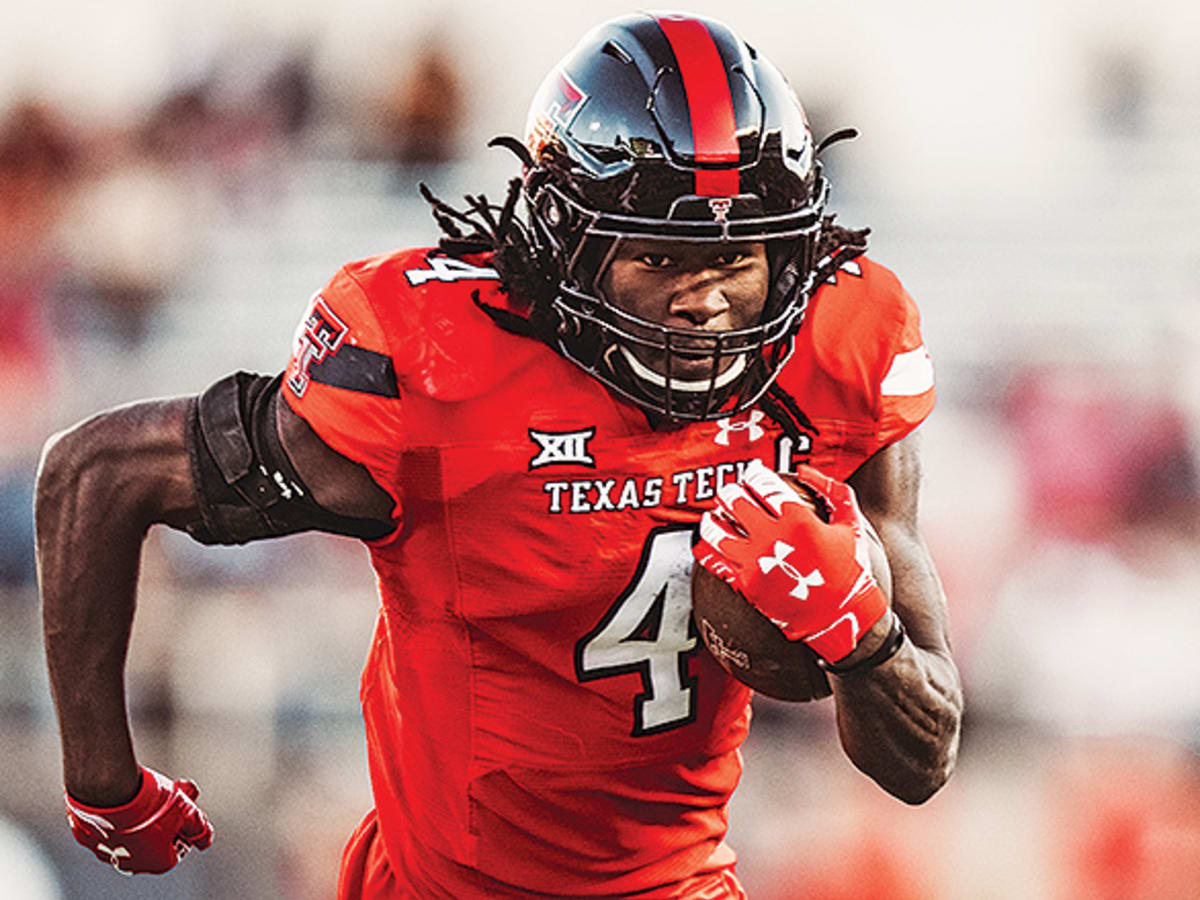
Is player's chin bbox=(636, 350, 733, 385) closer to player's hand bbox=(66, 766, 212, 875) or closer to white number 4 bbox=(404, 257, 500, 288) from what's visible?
white number 4 bbox=(404, 257, 500, 288)

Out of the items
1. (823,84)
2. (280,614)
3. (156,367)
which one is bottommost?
(280,614)

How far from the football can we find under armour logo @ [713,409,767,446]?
11 centimetres

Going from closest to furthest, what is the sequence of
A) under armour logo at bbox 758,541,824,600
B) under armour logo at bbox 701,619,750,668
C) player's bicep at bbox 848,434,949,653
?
under armour logo at bbox 758,541,824,600 → under armour logo at bbox 701,619,750,668 → player's bicep at bbox 848,434,949,653

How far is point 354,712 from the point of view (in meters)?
4.44

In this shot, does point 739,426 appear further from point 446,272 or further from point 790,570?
point 446,272

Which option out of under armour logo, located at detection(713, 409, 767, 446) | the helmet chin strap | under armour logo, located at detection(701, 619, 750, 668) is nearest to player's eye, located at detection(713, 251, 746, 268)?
the helmet chin strap

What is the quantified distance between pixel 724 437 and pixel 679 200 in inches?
12.9

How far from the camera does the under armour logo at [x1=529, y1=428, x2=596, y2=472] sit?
1993 millimetres

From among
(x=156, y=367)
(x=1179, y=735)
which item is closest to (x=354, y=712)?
(x=156, y=367)

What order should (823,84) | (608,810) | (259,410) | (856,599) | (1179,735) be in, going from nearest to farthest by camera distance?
Answer: (856,599) < (259,410) < (608,810) < (1179,735) < (823,84)

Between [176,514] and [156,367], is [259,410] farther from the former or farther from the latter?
[156,367]

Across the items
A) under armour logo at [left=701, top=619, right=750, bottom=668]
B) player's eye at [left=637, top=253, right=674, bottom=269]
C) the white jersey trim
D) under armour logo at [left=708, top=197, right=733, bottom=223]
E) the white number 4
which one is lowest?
under armour logo at [left=701, top=619, right=750, bottom=668]

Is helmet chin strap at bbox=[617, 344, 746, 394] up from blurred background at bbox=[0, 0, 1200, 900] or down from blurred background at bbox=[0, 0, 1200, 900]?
up

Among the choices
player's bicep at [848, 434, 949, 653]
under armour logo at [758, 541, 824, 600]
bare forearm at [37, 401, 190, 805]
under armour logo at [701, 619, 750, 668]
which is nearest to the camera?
under armour logo at [758, 541, 824, 600]
